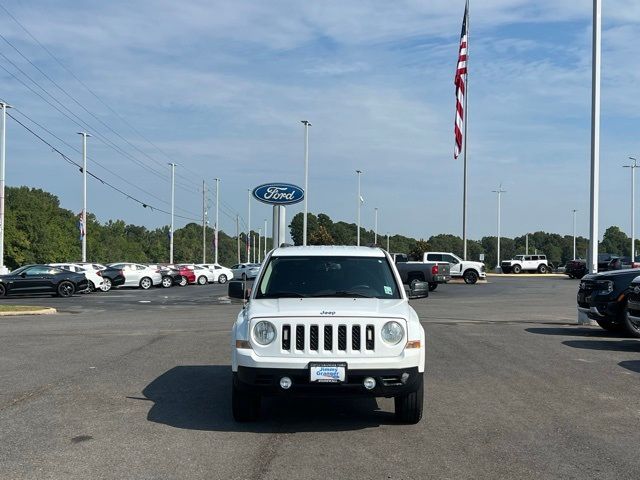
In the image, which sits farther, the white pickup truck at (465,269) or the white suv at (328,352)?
the white pickup truck at (465,269)

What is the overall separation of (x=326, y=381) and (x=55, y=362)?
21.6 feet

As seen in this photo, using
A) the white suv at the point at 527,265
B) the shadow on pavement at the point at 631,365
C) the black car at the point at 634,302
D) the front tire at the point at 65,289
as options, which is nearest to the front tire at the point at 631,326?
the black car at the point at 634,302

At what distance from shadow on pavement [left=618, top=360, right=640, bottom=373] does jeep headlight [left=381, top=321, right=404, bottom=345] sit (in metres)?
5.57

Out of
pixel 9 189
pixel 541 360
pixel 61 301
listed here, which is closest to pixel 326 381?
pixel 541 360

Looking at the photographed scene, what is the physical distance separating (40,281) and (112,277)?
7790mm

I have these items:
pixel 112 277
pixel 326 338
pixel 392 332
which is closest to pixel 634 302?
pixel 392 332

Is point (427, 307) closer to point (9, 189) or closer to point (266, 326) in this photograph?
point (266, 326)

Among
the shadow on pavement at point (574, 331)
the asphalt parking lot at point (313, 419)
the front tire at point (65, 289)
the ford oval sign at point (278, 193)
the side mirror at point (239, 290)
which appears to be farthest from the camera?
the front tire at point (65, 289)

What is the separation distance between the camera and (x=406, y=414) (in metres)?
7.52

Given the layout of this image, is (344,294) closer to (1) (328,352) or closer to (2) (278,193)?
(1) (328,352)

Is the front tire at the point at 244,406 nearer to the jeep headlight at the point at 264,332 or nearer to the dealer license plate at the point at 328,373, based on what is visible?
the jeep headlight at the point at 264,332

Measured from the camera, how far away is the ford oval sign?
27.3 meters

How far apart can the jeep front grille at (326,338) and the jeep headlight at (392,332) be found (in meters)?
0.15

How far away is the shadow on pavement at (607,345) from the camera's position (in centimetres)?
1369
